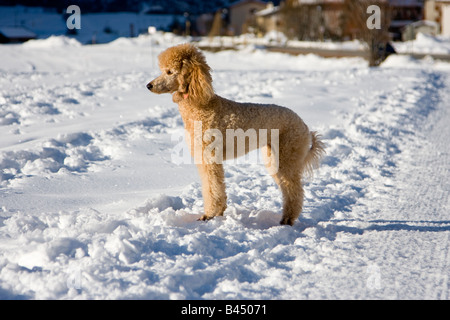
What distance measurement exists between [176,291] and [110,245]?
2.52ft

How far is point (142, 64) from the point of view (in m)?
21.7

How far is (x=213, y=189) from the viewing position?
4.68 meters

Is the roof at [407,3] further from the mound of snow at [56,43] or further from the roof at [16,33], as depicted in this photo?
the roof at [16,33]

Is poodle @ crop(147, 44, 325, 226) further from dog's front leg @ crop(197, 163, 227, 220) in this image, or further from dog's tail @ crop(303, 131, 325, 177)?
dog's tail @ crop(303, 131, 325, 177)

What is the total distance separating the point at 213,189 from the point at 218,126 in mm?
598

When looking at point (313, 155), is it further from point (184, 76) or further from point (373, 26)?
point (373, 26)

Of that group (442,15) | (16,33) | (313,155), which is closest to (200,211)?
(313,155)

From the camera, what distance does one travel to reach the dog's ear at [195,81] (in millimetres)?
4461

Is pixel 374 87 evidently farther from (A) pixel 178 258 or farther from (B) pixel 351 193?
(A) pixel 178 258

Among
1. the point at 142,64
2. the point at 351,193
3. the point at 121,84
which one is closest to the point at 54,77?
the point at 121,84

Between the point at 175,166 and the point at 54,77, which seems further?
the point at 54,77

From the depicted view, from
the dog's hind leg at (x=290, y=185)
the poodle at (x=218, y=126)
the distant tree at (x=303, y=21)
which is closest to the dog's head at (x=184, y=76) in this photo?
the poodle at (x=218, y=126)
